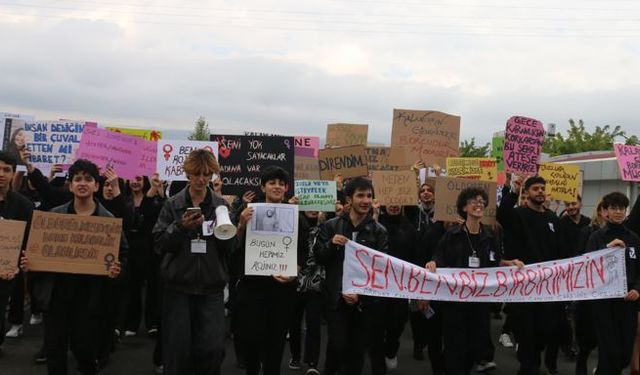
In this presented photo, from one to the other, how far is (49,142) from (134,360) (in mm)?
2752

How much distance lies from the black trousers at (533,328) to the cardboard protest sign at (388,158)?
312cm

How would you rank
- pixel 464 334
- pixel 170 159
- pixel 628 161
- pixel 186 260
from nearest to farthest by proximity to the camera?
pixel 186 260 → pixel 464 334 → pixel 170 159 → pixel 628 161

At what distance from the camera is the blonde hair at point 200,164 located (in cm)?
488

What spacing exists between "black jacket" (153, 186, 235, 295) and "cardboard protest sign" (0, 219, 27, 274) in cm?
127

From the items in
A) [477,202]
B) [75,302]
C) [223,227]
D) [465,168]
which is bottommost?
[75,302]

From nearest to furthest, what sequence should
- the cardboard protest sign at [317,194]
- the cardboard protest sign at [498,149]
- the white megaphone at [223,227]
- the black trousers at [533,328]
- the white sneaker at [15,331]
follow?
the white megaphone at [223,227] < the black trousers at [533,328] < the cardboard protest sign at [317,194] < the white sneaker at [15,331] < the cardboard protest sign at [498,149]

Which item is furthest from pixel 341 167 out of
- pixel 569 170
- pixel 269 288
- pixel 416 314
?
pixel 269 288

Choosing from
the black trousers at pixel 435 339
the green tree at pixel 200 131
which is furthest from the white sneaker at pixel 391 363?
the green tree at pixel 200 131

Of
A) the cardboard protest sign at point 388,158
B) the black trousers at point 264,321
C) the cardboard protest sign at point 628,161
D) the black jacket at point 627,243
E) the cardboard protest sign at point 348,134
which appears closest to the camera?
the black trousers at point 264,321

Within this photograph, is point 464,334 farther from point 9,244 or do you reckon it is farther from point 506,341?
point 9,244

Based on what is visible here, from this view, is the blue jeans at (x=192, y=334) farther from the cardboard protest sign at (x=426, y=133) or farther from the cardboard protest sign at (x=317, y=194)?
the cardboard protest sign at (x=426, y=133)

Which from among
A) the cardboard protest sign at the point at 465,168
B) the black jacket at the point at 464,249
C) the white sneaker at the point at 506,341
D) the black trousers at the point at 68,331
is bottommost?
the white sneaker at the point at 506,341

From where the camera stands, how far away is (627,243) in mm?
6180

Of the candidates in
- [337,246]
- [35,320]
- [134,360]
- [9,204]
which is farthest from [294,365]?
[35,320]
